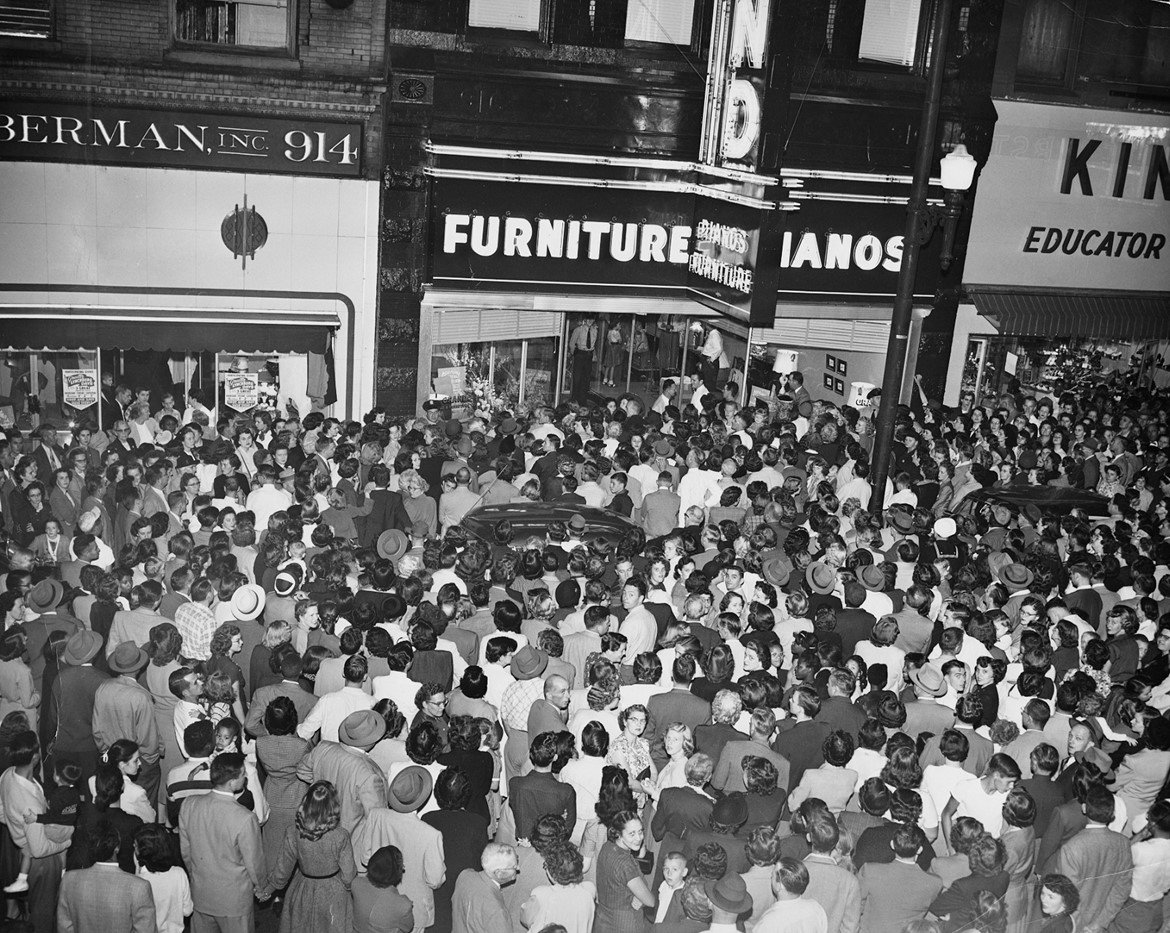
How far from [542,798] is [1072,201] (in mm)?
18228

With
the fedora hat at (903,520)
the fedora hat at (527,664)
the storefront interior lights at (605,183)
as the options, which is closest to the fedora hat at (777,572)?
the fedora hat at (903,520)

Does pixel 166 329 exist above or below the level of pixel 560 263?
below

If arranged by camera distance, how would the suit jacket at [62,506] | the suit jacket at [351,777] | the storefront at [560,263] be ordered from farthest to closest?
the storefront at [560,263] < the suit jacket at [62,506] < the suit jacket at [351,777]

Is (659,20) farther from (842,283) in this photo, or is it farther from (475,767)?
(475,767)

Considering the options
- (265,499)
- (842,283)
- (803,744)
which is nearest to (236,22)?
(265,499)

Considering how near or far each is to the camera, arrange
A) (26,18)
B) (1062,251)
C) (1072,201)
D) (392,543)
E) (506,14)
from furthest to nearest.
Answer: (1062,251)
(1072,201)
(506,14)
(26,18)
(392,543)

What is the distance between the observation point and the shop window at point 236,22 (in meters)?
16.4

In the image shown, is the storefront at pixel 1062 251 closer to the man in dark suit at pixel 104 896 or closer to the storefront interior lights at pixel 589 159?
the storefront interior lights at pixel 589 159

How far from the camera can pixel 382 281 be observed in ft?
59.2

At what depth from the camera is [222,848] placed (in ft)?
22.6

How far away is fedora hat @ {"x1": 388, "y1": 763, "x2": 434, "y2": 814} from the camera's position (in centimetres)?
709

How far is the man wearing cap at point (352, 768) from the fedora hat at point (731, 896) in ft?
6.78

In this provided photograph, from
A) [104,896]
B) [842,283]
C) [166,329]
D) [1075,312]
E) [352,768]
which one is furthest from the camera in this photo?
[1075,312]

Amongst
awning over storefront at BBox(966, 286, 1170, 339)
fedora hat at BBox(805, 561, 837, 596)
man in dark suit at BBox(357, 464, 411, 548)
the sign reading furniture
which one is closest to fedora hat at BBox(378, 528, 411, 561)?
man in dark suit at BBox(357, 464, 411, 548)
